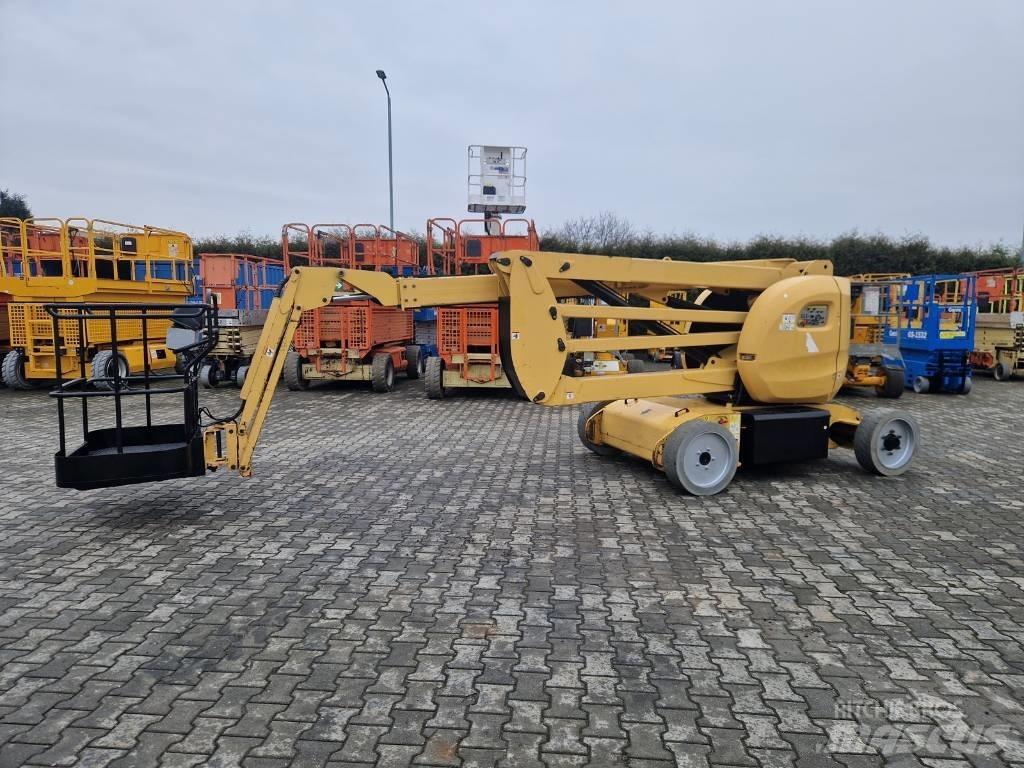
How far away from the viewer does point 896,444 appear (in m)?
7.10

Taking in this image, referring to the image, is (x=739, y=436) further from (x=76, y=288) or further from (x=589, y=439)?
(x=76, y=288)

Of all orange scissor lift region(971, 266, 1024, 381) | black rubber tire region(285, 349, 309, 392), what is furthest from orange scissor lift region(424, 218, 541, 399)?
orange scissor lift region(971, 266, 1024, 381)

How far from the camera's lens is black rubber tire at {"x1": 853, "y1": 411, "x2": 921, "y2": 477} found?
695 cm

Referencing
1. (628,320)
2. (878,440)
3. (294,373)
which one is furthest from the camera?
(294,373)

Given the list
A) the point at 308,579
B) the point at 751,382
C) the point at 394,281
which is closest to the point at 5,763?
the point at 308,579

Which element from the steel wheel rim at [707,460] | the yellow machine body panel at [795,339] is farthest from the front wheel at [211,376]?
the yellow machine body panel at [795,339]

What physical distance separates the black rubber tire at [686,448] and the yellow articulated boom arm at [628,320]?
534mm

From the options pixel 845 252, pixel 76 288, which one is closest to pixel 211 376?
pixel 76 288

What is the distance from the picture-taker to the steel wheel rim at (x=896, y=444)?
701 cm

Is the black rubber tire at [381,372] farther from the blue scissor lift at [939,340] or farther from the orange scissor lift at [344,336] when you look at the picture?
the blue scissor lift at [939,340]

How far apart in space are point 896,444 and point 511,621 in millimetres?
5211

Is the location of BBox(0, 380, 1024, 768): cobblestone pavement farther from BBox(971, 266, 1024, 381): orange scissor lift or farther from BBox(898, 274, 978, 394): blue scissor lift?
BBox(971, 266, 1024, 381): orange scissor lift

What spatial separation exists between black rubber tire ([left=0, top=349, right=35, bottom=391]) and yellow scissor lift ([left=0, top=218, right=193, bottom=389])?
0.02 m

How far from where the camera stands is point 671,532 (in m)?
5.37
